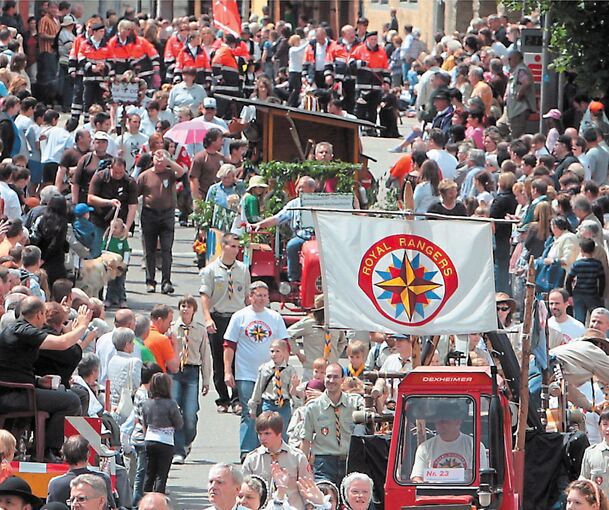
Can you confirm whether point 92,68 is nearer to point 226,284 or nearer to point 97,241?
point 97,241

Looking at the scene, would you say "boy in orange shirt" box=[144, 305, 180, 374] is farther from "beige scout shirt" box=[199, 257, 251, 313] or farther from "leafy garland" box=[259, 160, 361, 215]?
"leafy garland" box=[259, 160, 361, 215]

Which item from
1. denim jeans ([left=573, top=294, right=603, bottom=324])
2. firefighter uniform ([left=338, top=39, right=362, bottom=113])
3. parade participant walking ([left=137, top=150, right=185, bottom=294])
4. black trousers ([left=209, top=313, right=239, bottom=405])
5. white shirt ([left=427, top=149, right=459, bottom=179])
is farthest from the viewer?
firefighter uniform ([left=338, top=39, right=362, bottom=113])

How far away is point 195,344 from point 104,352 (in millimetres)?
1304

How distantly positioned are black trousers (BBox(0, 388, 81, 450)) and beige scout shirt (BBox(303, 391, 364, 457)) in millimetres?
2063

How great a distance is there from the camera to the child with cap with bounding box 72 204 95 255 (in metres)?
21.3

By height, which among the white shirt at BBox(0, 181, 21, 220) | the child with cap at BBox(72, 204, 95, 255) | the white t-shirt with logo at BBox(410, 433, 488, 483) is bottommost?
the white t-shirt with logo at BBox(410, 433, 488, 483)

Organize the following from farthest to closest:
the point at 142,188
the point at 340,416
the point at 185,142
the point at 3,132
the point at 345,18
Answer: the point at 345,18, the point at 185,142, the point at 3,132, the point at 142,188, the point at 340,416

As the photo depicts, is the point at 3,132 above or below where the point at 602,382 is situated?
above

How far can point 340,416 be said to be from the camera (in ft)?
46.9

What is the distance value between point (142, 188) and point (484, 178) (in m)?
3.98

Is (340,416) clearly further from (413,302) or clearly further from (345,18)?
(345,18)

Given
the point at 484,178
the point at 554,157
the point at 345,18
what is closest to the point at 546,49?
the point at 554,157

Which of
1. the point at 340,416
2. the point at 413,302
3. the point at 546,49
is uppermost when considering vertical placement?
the point at 546,49

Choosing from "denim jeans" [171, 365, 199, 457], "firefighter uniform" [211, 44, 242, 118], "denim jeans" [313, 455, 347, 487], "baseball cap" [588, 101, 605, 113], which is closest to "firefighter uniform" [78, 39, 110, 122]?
"firefighter uniform" [211, 44, 242, 118]
